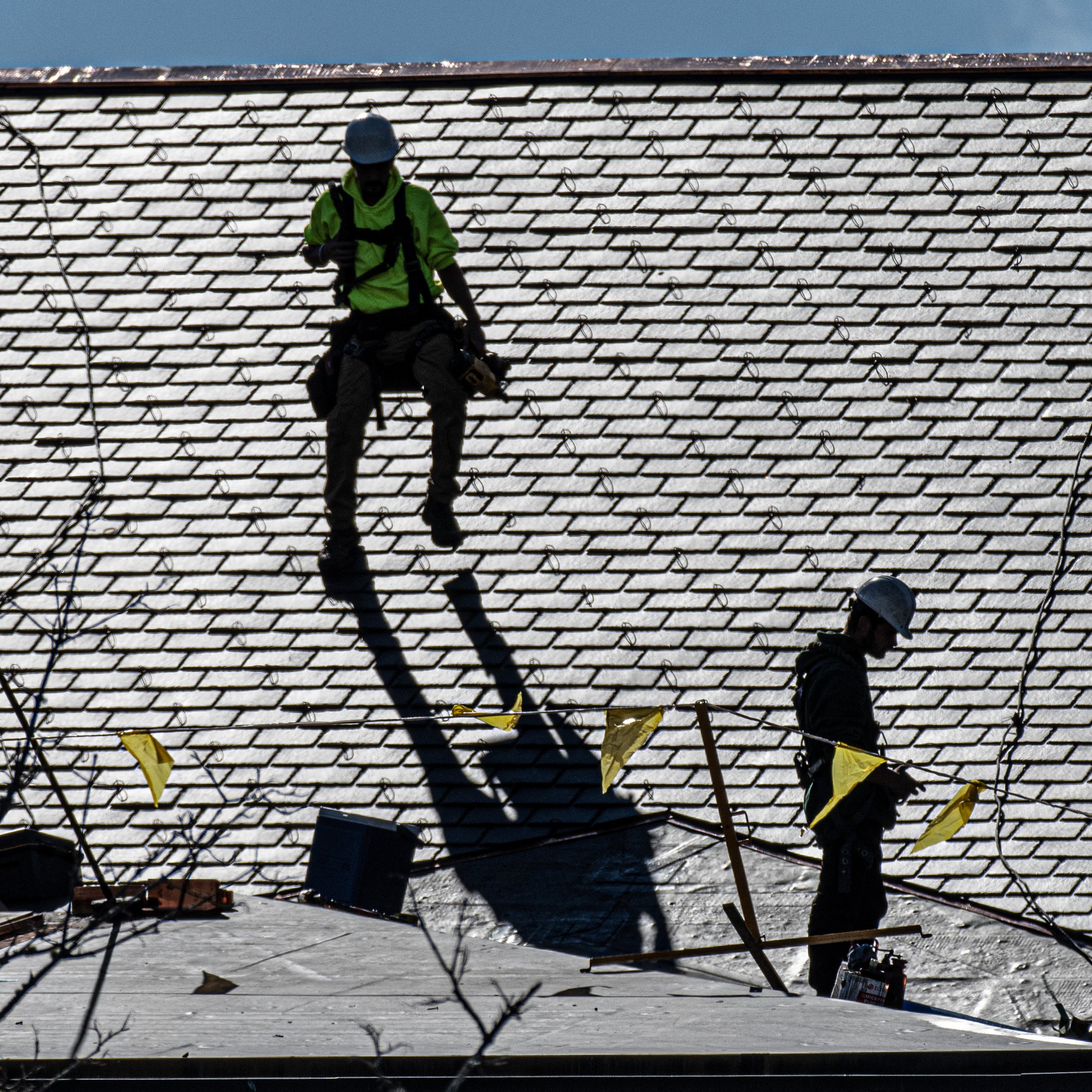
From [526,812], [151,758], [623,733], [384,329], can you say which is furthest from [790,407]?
[151,758]

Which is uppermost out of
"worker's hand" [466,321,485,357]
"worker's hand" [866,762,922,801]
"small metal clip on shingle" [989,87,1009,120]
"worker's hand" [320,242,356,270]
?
"small metal clip on shingle" [989,87,1009,120]

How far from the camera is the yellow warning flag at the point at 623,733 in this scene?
672 cm

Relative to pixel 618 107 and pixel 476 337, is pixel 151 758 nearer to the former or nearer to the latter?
pixel 476 337

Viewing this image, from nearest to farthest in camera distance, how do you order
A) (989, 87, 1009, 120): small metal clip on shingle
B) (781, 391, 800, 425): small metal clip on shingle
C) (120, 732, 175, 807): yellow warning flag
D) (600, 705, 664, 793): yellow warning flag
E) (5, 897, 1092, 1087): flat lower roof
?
(5, 897, 1092, 1087): flat lower roof, (600, 705, 664, 793): yellow warning flag, (120, 732, 175, 807): yellow warning flag, (781, 391, 800, 425): small metal clip on shingle, (989, 87, 1009, 120): small metal clip on shingle

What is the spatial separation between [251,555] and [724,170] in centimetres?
388

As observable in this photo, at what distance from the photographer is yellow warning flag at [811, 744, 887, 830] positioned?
6.27 m

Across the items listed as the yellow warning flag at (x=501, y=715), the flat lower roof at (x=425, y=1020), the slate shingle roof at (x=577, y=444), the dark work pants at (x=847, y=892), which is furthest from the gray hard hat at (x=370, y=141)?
the dark work pants at (x=847, y=892)

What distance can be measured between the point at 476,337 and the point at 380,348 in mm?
521

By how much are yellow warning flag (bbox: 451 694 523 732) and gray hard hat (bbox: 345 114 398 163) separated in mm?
2820

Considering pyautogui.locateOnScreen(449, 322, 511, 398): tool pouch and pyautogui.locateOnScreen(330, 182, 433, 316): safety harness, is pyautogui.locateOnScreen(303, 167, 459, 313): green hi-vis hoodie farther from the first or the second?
pyautogui.locateOnScreen(449, 322, 511, 398): tool pouch

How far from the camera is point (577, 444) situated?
9.84 meters

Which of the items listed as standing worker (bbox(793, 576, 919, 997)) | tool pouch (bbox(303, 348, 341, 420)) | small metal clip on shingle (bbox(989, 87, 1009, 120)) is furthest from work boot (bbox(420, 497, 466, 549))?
small metal clip on shingle (bbox(989, 87, 1009, 120))

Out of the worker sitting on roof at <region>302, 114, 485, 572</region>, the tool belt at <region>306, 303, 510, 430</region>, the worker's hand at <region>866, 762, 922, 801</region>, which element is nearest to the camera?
the worker's hand at <region>866, 762, 922, 801</region>

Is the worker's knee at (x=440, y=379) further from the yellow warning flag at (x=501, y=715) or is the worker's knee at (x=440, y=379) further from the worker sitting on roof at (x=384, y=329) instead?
the yellow warning flag at (x=501, y=715)
